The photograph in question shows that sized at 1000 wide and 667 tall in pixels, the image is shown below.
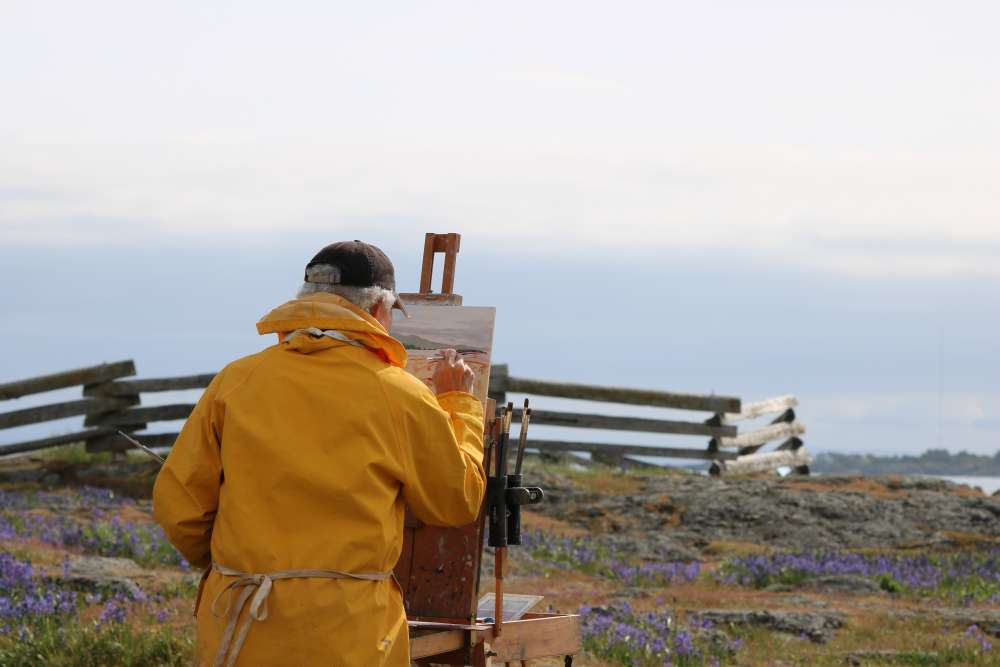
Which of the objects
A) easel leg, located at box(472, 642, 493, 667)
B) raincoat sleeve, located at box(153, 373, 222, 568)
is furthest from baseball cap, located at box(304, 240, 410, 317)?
easel leg, located at box(472, 642, 493, 667)

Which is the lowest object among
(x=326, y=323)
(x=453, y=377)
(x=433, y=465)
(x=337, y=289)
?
(x=433, y=465)

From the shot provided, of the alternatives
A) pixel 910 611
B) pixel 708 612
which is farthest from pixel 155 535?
pixel 910 611

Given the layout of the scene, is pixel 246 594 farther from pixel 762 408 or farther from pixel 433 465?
pixel 762 408

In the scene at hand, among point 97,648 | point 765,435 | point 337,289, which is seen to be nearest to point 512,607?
point 337,289

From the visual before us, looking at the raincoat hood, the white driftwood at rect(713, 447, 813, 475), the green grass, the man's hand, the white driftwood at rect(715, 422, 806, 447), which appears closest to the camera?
the raincoat hood

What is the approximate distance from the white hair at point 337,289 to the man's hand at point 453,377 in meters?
0.77

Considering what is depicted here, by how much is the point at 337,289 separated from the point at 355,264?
0.10m

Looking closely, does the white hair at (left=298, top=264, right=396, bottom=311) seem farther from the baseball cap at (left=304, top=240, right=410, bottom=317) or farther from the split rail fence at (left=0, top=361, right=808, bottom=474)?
the split rail fence at (left=0, top=361, right=808, bottom=474)

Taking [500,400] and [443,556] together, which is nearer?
[443,556]

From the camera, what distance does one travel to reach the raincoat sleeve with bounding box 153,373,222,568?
389 cm

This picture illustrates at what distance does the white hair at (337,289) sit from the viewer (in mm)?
3975

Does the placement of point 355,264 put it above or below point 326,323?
above

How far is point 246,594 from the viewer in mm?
3771

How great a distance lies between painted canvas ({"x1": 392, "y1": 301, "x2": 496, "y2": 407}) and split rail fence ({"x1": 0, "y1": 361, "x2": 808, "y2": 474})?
1241cm
